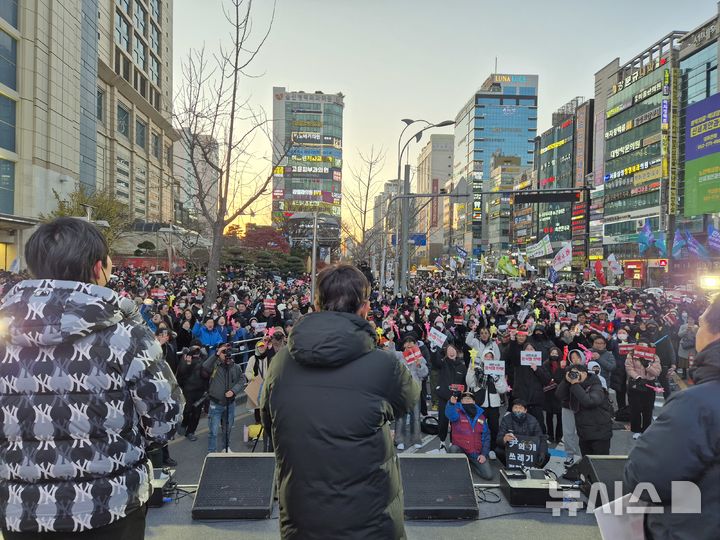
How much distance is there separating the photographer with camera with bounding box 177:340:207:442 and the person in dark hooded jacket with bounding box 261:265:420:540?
6.57m

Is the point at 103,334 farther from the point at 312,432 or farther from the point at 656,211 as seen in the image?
the point at 656,211

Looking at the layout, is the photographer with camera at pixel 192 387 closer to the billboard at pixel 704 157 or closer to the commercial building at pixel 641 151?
the billboard at pixel 704 157

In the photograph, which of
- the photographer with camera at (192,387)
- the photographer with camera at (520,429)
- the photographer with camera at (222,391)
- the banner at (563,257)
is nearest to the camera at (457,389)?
the photographer with camera at (520,429)

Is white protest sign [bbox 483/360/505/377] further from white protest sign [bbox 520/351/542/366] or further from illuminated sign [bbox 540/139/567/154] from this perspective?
illuminated sign [bbox 540/139/567/154]

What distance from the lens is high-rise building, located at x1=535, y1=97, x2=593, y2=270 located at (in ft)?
312

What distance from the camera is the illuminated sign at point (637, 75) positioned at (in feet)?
229

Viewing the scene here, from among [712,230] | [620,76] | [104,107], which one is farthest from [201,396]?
[620,76]

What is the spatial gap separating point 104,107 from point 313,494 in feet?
184

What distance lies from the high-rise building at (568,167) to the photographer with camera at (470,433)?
301 ft

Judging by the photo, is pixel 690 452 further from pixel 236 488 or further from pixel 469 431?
pixel 469 431

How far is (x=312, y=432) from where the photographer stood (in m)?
1.90

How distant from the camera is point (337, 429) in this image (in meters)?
1.88

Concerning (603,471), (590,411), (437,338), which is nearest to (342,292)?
(603,471)

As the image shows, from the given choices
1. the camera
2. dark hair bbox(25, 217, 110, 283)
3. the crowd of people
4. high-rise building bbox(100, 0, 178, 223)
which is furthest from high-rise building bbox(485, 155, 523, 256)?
dark hair bbox(25, 217, 110, 283)
